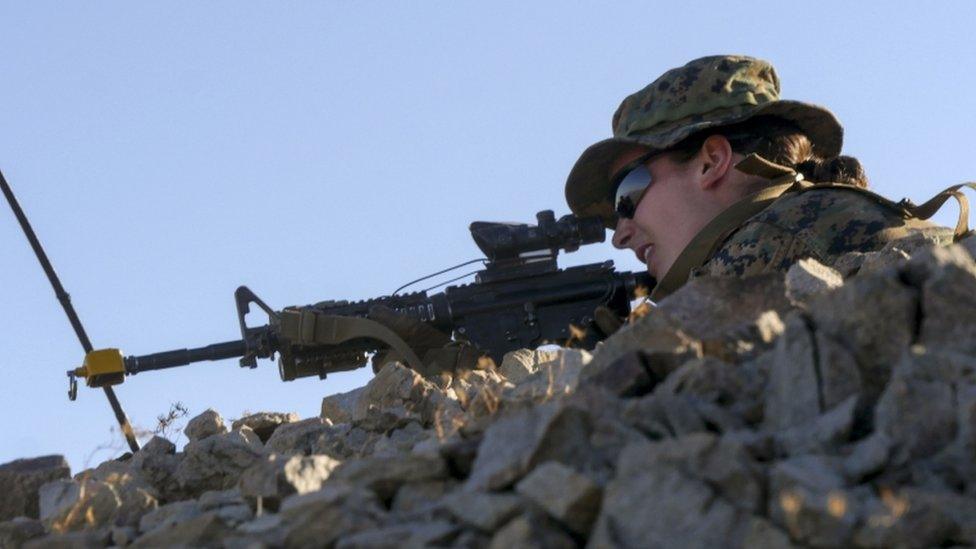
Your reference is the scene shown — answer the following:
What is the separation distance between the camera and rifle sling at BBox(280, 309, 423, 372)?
8.88m

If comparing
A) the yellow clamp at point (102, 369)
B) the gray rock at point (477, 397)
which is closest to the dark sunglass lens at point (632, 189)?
the gray rock at point (477, 397)

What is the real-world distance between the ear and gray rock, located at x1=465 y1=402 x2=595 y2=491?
460 cm

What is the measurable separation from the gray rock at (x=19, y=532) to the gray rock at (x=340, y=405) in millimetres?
2456

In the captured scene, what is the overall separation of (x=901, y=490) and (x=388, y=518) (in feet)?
2.88

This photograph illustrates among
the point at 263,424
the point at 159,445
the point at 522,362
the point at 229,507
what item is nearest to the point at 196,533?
the point at 229,507

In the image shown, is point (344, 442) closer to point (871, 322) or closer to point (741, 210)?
point (871, 322)

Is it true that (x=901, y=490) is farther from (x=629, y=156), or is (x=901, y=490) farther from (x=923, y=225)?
(x=629, y=156)

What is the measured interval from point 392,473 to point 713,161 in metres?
4.69

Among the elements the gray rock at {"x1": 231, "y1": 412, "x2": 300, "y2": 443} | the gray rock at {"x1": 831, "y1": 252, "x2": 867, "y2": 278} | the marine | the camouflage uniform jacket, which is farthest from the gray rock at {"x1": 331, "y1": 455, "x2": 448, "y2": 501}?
the marine

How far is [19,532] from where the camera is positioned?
4277 millimetres

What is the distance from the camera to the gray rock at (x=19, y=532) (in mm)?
4258

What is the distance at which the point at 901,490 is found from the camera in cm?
271

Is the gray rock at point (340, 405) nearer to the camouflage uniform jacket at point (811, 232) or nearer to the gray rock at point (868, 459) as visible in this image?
the camouflage uniform jacket at point (811, 232)

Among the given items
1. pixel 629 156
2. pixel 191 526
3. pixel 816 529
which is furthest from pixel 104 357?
pixel 816 529
